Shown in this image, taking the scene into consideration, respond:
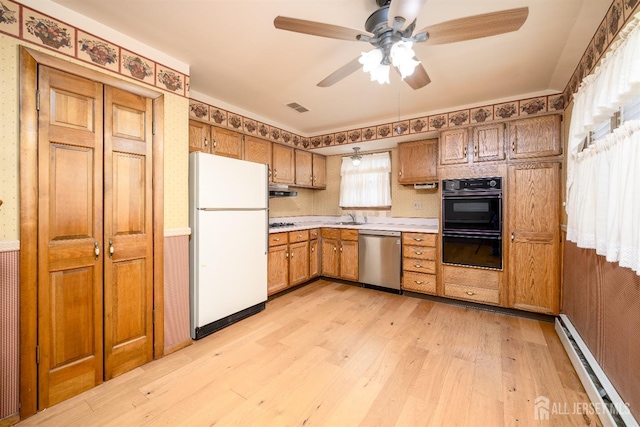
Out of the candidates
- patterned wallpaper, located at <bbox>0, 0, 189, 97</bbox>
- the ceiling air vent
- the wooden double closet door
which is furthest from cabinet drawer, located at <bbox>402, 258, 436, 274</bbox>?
patterned wallpaper, located at <bbox>0, 0, 189, 97</bbox>

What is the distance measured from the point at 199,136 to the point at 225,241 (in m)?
1.29

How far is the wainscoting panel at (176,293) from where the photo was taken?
2266mm

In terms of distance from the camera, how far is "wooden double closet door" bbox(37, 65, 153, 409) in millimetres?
1668

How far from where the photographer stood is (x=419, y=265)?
358 cm

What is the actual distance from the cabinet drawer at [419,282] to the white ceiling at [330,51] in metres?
2.21

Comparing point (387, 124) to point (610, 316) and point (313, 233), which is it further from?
point (610, 316)

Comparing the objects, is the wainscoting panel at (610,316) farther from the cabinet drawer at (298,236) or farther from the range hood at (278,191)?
the range hood at (278,191)

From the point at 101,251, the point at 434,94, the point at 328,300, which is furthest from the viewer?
the point at 328,300

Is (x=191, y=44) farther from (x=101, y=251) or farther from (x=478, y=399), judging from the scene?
(x=478, y=399)

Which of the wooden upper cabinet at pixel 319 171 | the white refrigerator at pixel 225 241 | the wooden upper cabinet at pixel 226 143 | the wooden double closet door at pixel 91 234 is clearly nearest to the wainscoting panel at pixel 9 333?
the wooden double closet door at pixel 91 234

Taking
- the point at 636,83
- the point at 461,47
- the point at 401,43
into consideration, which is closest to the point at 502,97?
the point at 461,47

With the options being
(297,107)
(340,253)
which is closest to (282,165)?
(297,107)

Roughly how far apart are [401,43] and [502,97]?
233 centimetres

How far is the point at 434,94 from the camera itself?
9.89 feet
